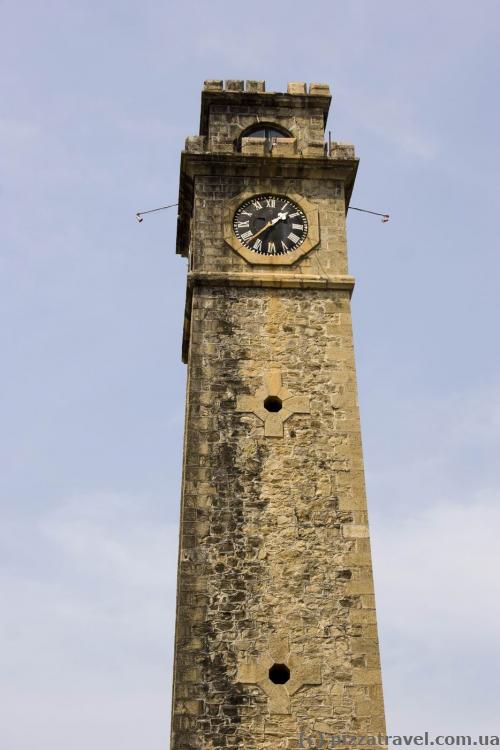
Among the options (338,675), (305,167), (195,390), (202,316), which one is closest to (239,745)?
(338,675)

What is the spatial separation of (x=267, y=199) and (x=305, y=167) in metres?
1.16

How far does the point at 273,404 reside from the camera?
21.2m

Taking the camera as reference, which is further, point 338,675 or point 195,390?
point 195,390

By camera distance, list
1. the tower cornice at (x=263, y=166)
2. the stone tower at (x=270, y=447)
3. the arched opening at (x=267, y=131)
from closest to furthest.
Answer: the stone tower at (x=270, y=447) → the tower cornice at (x=263, y=166) → the arched opening at (x=267, y=131)

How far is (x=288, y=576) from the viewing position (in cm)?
1950

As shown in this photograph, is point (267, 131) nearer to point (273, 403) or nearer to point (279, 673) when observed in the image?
point (273, 403)

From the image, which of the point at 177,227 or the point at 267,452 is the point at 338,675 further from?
the point at 177,227

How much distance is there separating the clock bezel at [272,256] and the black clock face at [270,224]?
7cm

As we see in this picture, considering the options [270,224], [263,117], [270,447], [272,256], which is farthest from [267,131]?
[270,447]

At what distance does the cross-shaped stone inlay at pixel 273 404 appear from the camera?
20.9 metres

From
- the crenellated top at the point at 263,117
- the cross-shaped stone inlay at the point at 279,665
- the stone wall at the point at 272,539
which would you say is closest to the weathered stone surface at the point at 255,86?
the crenellated top at the point at 263,117

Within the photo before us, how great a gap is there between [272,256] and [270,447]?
4.47 meters

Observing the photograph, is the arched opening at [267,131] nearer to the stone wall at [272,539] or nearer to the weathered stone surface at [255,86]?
the weathered stone surface at [255,86]

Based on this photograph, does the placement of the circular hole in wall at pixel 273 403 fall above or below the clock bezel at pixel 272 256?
below
